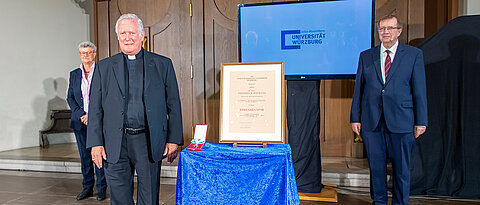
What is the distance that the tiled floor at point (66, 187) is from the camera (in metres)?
3.16

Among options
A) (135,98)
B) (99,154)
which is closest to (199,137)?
(135,98)

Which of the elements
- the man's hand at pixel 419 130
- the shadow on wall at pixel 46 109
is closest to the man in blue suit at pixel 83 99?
the man's hand at pixel 419 130

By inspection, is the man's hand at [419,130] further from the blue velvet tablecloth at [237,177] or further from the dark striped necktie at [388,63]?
the blue velvet tablecloth at [237,177]

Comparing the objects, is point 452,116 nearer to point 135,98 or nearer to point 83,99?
point 135,98

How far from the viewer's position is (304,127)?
298cm

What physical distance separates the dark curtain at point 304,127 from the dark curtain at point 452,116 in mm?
974

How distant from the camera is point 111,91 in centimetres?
189

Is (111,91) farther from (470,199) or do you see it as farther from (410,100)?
(470,199)

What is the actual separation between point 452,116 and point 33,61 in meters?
6.10

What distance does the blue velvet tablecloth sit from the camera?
183 cm

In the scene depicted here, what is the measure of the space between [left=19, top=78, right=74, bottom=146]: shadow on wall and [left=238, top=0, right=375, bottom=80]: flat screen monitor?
4.46m

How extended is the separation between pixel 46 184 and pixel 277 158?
10.4 feet

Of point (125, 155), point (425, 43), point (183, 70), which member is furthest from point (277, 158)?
point (183, 70)

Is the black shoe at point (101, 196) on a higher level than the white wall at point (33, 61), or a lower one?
lower
